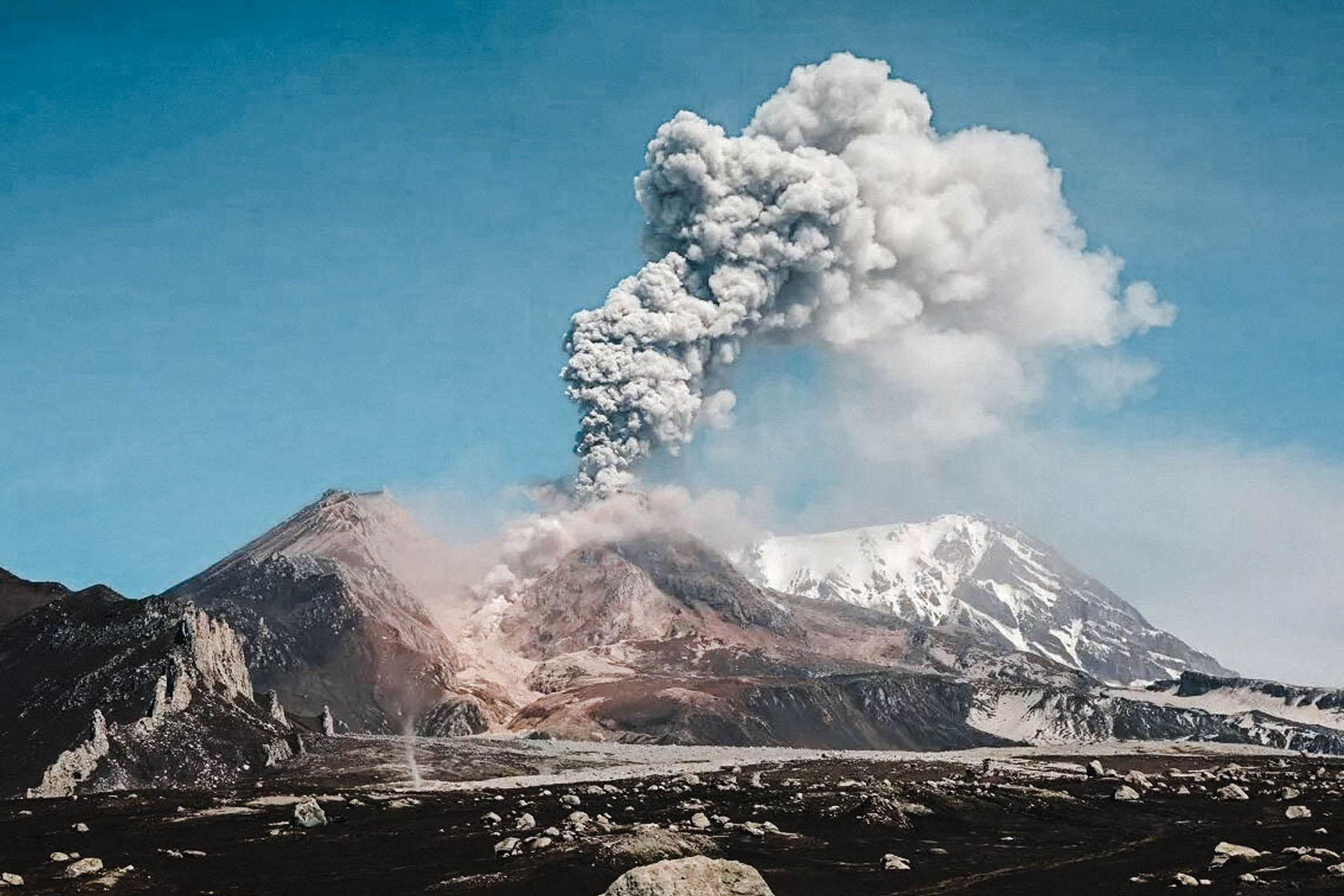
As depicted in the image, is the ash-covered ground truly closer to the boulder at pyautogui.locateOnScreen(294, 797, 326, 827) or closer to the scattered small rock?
the scattered small rock

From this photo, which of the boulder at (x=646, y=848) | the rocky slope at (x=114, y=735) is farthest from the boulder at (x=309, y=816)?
the rocky slope at (x=114, y=735)

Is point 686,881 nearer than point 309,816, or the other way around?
point 686,881

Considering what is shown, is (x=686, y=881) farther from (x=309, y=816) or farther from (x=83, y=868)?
(x=309, y=816)

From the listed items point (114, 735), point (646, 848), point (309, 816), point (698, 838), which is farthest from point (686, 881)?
point (114, 735)

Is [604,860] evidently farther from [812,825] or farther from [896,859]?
[812,825]

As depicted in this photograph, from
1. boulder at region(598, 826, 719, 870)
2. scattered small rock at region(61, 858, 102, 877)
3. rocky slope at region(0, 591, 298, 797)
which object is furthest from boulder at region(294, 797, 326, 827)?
rocky slope at region(0, 591, 298, 797)
